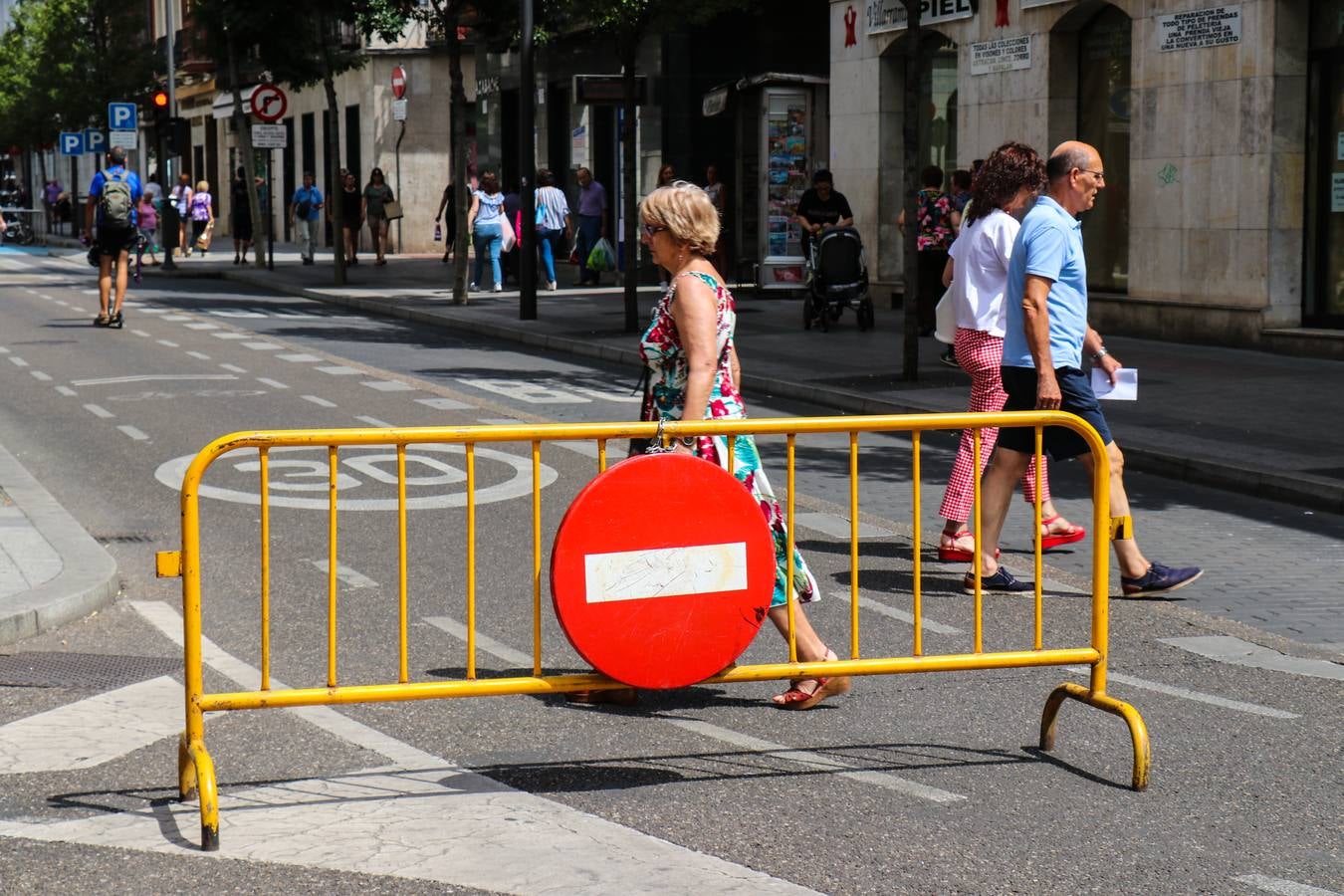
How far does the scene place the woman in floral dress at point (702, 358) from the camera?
19.0ft

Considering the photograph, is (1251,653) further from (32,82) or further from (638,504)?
(32,82)

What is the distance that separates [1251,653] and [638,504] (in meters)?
A: 2.73

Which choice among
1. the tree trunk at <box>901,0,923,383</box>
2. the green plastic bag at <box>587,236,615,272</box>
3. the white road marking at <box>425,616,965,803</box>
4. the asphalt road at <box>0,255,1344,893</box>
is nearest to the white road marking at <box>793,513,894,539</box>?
the asphalt road at <box>0,255,1344,893</box>

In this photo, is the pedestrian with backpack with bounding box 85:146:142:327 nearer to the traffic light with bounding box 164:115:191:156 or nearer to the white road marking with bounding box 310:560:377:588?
the white road marking with bounding box 310:560:377:588

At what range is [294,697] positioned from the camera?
4.89 metres

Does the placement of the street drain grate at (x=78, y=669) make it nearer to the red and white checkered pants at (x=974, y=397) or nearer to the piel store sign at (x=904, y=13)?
the red and white checkered pants at (x=974, y=397)

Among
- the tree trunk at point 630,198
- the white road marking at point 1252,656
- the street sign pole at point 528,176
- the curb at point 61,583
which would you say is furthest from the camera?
the street sign pole at point 528,176

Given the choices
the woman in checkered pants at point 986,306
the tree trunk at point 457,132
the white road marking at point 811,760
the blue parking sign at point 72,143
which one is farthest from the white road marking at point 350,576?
the blue parking sign at point 72,143

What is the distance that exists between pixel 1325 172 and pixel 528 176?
9262 mm

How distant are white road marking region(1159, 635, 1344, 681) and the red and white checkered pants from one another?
5.32 ft

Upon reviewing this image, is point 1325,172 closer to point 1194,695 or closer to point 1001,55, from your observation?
point 1001,55

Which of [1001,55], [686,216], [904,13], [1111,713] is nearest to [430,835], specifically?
[1111,713]

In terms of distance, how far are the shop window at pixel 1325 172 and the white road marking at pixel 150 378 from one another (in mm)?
10095

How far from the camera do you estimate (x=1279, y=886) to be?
4.28 m
